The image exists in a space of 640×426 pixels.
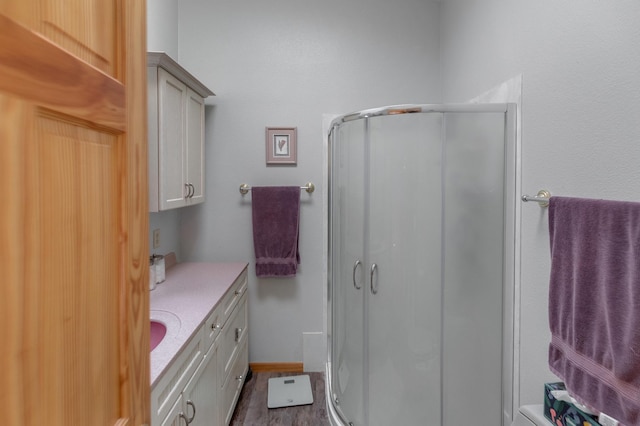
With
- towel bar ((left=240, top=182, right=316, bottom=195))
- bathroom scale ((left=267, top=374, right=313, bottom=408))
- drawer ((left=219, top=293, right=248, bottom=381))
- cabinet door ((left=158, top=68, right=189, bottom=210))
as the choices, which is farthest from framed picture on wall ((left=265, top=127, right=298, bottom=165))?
bathroom scale ((left=267, top=374, right=313, bottom=408))

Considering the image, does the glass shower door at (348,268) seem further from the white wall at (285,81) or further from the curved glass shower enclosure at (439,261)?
the white wall at (285,81)

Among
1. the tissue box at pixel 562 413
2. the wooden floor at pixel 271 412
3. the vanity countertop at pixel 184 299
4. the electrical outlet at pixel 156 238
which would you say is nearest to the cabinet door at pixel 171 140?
the electrical outlet at pixel 156 238

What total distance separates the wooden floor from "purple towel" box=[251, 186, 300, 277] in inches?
31.8

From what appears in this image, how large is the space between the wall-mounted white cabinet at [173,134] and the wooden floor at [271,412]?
1360mm

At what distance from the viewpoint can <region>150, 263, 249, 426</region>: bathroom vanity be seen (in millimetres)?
1154

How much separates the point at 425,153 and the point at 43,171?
1506 millimetres

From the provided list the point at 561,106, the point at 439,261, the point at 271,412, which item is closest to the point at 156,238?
the point at 271,412

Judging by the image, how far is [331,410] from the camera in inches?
78.4

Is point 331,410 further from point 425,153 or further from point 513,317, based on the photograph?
point 425,153

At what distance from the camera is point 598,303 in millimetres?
963

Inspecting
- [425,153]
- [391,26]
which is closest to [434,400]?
[425,153]

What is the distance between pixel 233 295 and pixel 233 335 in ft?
0.79

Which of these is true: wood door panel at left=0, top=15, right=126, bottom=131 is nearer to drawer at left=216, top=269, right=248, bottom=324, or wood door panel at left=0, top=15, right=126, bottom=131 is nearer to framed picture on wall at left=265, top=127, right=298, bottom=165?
drawer at left=216, top=269, right=248, bottom=324

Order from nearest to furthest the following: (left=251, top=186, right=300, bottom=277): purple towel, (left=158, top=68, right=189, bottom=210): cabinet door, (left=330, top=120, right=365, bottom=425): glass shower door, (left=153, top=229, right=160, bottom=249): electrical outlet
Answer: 1. (left=158, top=68, right=189, bottom=210): cabinet door
2. (left=330, top=120, right=365, bottom=425): glass shower door
3. (left=153, top=229, right=160, bottom=249): electrical outlet
4. (left=251, top=186, right=300, bottom=277): purple towel
